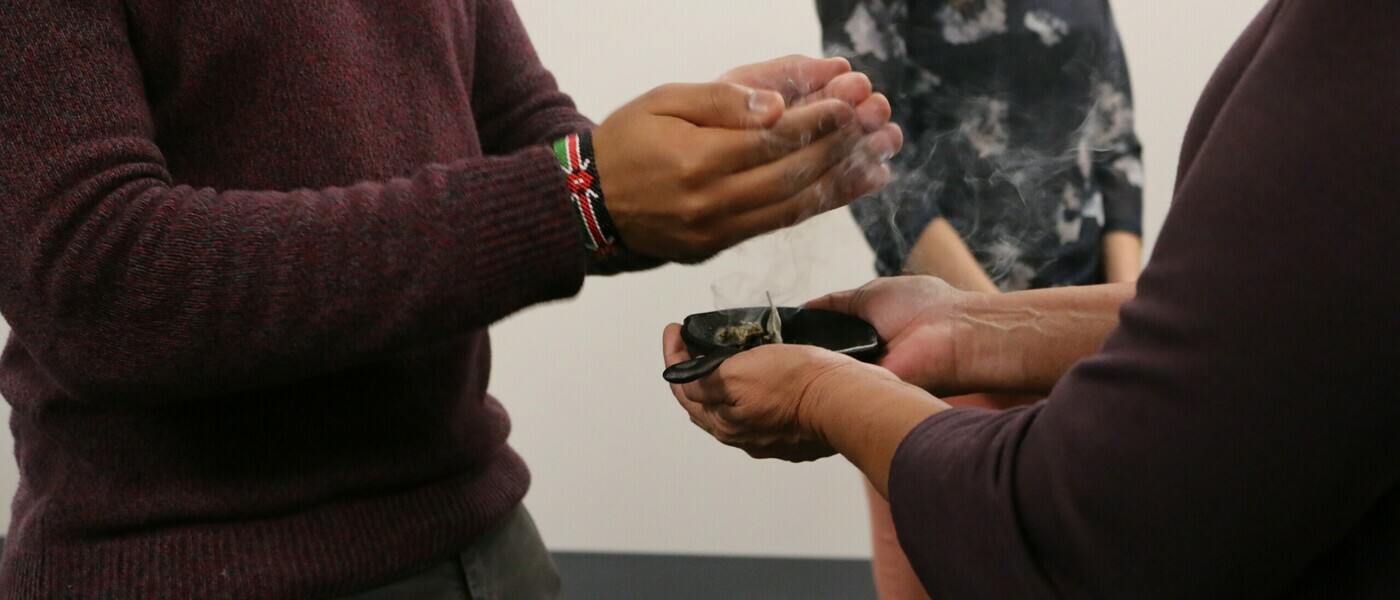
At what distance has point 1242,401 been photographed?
1.81ft

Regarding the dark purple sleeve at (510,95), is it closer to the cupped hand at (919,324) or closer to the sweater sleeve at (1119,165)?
the cupped hand at (919,324)

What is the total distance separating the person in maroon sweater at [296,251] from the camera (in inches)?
26.9

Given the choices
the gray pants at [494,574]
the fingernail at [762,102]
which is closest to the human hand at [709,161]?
the fingernail at [762,102]

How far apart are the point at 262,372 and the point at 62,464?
25cm

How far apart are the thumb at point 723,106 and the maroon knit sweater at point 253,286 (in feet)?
0.32

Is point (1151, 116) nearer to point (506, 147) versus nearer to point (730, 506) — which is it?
point (730, 506)

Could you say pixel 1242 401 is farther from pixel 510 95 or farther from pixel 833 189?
pixel 510 95

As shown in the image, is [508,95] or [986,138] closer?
[508,95]

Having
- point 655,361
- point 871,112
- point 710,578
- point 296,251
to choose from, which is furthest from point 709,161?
point 710,578

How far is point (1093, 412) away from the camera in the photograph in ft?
1.98

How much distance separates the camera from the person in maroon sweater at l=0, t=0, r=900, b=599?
68cm

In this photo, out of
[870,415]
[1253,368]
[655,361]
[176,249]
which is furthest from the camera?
[655,361]

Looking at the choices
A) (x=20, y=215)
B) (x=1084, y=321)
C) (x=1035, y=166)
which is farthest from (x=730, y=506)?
(x=20, y=215)

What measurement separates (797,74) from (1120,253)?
0.89m
